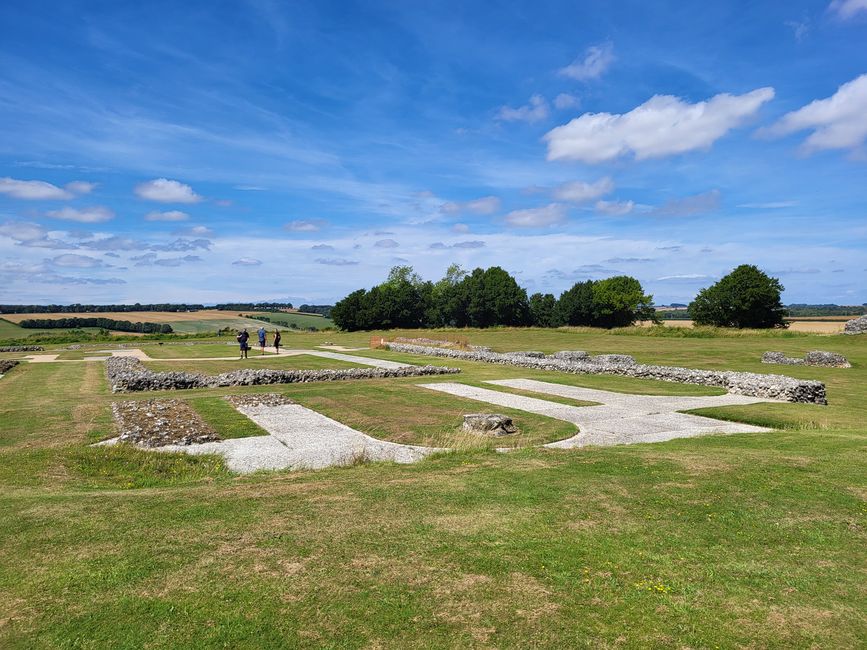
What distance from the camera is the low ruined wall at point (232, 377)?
24219 millimetres

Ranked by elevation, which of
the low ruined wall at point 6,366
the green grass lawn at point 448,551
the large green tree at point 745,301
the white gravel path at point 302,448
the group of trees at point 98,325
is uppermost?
the large green tree at point 745,301

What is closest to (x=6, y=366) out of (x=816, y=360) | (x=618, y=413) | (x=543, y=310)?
(x=618, y=413)

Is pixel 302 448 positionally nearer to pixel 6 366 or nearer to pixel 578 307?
pixel 6 366

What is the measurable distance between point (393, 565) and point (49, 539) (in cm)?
402

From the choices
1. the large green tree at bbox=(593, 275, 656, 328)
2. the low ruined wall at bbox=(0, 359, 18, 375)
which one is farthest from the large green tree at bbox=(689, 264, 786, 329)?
the low ruined wall at bbox=(0, 359, 18, 375)

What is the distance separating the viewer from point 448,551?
6094 millimetres

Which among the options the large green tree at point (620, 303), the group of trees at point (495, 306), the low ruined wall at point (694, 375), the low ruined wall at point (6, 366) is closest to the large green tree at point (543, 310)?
the group of trees at point (495, 306)

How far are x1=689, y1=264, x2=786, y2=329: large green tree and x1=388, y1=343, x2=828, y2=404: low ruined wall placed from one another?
38.7m

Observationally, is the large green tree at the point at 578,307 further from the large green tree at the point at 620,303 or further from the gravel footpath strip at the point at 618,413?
the gravel footpath strip at the point at 618,413

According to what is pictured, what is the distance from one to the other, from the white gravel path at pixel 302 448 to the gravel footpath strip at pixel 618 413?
4057 millimetres

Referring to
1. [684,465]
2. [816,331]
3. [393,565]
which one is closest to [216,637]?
[393,565]

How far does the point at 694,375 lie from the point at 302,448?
19245mm

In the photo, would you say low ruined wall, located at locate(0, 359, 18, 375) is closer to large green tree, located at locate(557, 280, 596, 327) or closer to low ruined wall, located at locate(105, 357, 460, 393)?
low ruined wall, located at locate(105, 357, 460, 393)

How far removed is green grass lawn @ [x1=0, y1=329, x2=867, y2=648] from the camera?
465 centimetres
